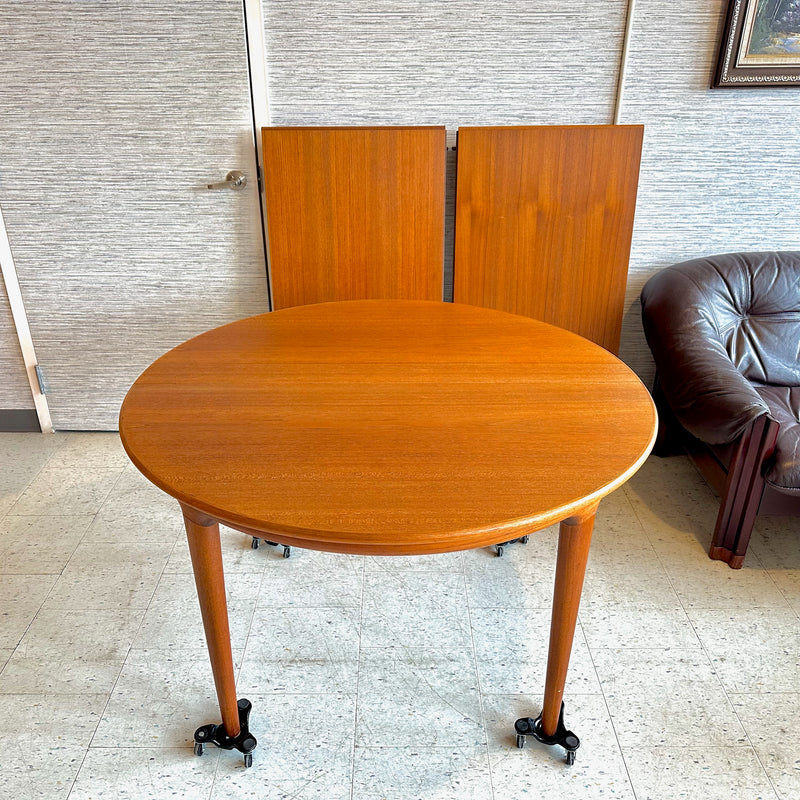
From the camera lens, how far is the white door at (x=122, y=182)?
2.28m

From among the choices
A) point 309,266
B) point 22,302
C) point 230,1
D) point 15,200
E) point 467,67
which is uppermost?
point 230,1

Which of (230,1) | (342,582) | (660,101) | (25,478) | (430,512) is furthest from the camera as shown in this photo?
(25,478)

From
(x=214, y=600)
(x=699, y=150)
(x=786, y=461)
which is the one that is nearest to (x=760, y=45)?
(x=699, y=150)

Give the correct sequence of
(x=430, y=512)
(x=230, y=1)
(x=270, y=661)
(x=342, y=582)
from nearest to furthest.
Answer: (x=430, y=512), (x=270, y=661), (x=342, y=582), (x=230, y=1)

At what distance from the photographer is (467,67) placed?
2338 mm

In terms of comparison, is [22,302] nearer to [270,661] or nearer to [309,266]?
[309,266]

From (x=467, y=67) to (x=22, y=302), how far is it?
73.5 inches

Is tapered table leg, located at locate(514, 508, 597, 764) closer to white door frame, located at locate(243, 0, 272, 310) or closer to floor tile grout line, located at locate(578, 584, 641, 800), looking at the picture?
floor tile grout line, located at locate(578, 584, 641, 800)

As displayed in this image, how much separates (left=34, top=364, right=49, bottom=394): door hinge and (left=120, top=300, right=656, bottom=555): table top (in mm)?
1331

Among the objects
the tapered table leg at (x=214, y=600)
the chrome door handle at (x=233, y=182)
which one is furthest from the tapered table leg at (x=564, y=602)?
the chrome door handle at (x=233, y=182)

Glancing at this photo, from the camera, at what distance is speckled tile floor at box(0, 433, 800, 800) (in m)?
1.50

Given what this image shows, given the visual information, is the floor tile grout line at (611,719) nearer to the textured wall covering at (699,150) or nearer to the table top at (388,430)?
the table top at (388,430)

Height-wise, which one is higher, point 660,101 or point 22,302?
point 660,101

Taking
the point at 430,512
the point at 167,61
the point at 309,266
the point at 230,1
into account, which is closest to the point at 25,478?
the point at 309,266
